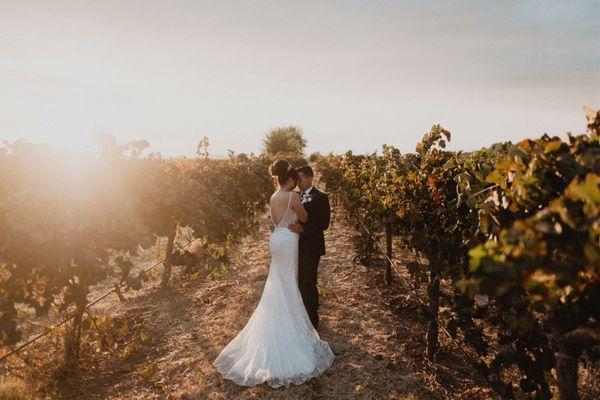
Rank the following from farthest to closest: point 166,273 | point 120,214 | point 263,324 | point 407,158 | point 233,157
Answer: point 233,157, point 166,273, point 407,158, point 263,324, point 120,214

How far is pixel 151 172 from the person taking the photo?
17.0 feet

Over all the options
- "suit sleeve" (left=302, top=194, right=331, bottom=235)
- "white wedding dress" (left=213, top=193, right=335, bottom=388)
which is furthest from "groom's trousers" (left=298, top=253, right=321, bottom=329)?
"suit sleeve" (left=302, top=194, right=331, bottom=235)

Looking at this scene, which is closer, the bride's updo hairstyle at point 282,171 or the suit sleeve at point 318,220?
the bride's updo hairstyle at point 282,171

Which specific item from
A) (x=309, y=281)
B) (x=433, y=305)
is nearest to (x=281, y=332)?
(x=309, y=281)

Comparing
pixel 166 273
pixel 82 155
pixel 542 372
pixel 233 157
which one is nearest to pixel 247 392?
pixel 542 372

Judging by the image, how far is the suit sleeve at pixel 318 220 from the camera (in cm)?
563

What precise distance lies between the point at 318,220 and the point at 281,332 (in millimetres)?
1652

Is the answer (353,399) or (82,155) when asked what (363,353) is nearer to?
(353,399)

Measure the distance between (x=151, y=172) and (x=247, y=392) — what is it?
3.01 meters

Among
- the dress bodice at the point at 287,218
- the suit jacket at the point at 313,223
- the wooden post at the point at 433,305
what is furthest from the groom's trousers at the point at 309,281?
the wooden post at the point at 433,305

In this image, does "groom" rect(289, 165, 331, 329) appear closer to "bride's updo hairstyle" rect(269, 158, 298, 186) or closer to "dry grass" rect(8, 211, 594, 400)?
"bride's updo hairstyle" rect(269, 158, 298, 186)

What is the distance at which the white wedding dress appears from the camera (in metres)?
4.59

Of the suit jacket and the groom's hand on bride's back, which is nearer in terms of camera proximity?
the groom's hand on bride's back

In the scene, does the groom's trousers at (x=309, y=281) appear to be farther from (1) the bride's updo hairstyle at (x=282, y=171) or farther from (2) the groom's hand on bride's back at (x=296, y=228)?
(1) the bride's updo hairstyle at (x=282, y=171)
